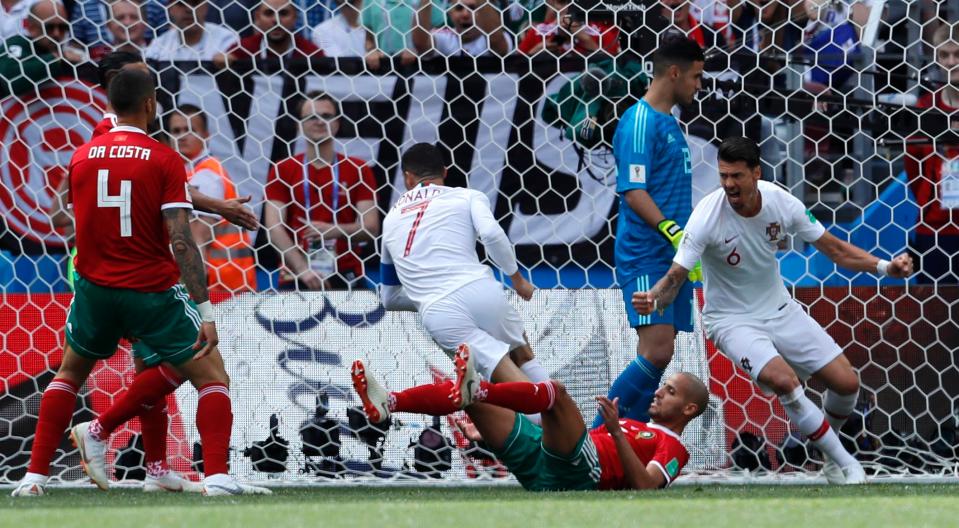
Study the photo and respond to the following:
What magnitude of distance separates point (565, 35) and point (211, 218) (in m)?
2.01

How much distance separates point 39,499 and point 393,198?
2705 millimetres

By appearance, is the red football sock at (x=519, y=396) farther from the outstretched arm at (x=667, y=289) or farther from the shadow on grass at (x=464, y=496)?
the outstretched arm at (x=667, y=289)

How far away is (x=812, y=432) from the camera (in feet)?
19.0

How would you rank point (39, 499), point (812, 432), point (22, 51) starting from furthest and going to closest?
point (22, 51) → point (812, 432) → point (39, 499)

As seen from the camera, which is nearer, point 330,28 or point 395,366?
point 395,366

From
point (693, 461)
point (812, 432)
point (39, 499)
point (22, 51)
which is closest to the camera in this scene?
point (39, 499)

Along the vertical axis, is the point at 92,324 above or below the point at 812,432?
above

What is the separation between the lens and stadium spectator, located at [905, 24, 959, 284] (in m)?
7.02

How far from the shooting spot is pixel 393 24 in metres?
7.43

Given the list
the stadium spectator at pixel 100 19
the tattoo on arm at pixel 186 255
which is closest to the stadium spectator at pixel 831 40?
the stadium spectator at pixel 100 19

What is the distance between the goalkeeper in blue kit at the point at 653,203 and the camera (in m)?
6.12

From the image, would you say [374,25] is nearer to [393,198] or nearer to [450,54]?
[450,54]

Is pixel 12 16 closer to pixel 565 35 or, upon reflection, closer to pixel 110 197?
pixel 110 197

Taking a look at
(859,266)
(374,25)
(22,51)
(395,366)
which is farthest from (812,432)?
(22,51)
